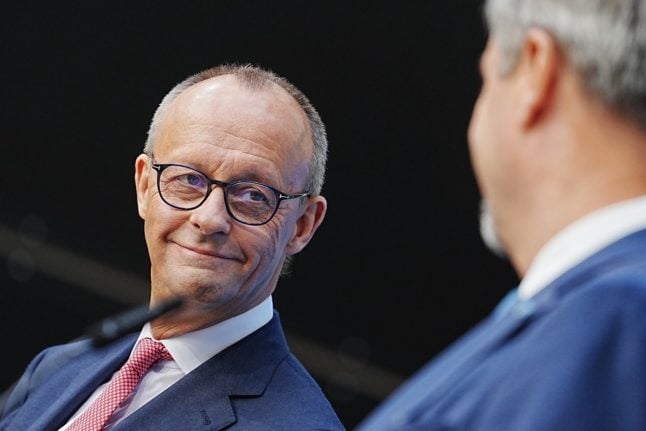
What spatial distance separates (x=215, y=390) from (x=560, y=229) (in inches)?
37.2

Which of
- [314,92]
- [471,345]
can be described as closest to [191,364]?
[471,345]

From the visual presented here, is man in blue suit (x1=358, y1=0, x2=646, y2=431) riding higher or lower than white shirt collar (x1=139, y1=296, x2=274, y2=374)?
higher

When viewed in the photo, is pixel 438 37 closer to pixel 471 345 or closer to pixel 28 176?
pixel 28 176

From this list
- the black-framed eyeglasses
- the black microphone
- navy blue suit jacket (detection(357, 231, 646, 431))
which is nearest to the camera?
navy blue suit jacket (detection(357, 231, 646, 431))

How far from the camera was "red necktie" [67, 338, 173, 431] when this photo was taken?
1.73m

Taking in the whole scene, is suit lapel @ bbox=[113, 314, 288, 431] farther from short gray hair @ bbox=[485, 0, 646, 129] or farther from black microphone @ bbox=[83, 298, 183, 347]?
short gray hair @ bbox=[485, 0, 646, 129]

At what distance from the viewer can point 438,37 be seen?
3229 mm

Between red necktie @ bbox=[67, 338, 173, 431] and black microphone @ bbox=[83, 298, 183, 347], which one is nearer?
black microphone @ bbox=[83, 298, 183, 347]

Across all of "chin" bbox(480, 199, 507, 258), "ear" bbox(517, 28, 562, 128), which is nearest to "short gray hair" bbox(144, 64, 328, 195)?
"chin" bbox(480, 199, 507, 258)

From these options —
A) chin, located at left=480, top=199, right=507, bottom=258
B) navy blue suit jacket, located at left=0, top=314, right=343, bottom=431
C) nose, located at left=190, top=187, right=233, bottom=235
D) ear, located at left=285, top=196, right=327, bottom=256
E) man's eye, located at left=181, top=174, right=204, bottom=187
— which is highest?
chin, located at left=480, top=199, right=507, bottom=258

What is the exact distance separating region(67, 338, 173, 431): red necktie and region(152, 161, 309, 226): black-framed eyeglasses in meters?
0.23

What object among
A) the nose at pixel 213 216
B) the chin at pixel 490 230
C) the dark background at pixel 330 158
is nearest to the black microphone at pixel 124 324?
the chin at pixel 490 230

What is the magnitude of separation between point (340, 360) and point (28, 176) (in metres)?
1.13

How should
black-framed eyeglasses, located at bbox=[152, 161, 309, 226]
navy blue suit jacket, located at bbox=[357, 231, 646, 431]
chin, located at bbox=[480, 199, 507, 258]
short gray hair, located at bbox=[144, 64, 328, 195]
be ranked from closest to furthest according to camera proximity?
navy blue suit jacket, located at bbox=[357, 231, 646, 431], chin, located at bbox=[480, 199, 507, 258], black-framed eyeglasses, located at bbox=[152, 161, 309, 226], short gray hair, located at bbox=[144, 64, 328, 195]
